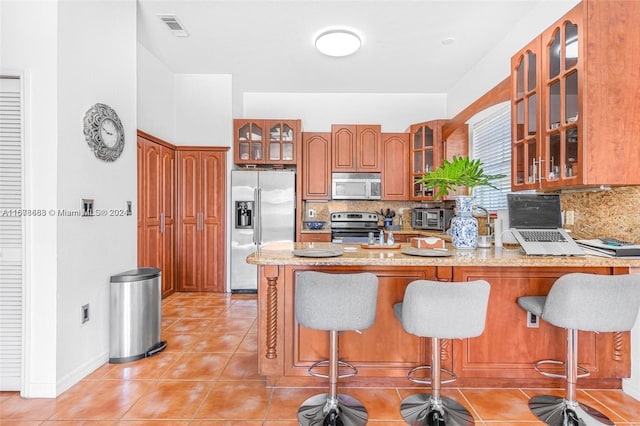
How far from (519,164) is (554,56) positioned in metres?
0.81

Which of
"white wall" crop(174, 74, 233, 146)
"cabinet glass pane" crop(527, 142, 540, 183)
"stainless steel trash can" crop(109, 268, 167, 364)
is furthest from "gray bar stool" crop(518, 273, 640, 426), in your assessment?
"white wall" crop(174, 74, 233, 146)

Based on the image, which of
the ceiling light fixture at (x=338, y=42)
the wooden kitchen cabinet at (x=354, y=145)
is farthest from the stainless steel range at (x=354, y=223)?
the ceiling light fixture at (x=338, y=42)

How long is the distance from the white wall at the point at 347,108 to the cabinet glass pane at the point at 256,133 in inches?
19.0

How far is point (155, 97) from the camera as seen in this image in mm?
4117

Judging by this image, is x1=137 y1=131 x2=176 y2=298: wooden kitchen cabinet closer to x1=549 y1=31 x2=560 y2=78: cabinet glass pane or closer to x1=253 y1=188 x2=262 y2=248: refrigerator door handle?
x1=253 y1=188 x2=262 y2=248: refrigerator door handle

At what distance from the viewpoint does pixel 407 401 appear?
1983 mm

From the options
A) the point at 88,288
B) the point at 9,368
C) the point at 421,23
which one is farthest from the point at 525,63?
the point at 9,368

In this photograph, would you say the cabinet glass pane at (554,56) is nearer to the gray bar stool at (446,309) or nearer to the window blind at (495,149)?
the window blind at (495,149)

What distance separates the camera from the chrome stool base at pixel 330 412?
1.77m

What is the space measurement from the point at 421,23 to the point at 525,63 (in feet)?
3.70

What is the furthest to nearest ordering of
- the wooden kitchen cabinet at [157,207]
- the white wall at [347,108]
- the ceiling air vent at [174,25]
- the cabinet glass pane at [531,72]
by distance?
the white wall at [347,108], the wooden kitchen cabinet at [157,207], the ceiling air vent at [174,25], the cabinet glass pane at [531,72]

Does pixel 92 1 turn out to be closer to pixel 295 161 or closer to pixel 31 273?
pixel 31 273

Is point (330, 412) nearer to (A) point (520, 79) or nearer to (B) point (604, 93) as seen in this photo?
(B) point (604, 93)

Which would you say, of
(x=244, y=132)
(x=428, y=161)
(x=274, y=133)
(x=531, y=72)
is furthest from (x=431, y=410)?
(x=244, y=132)
